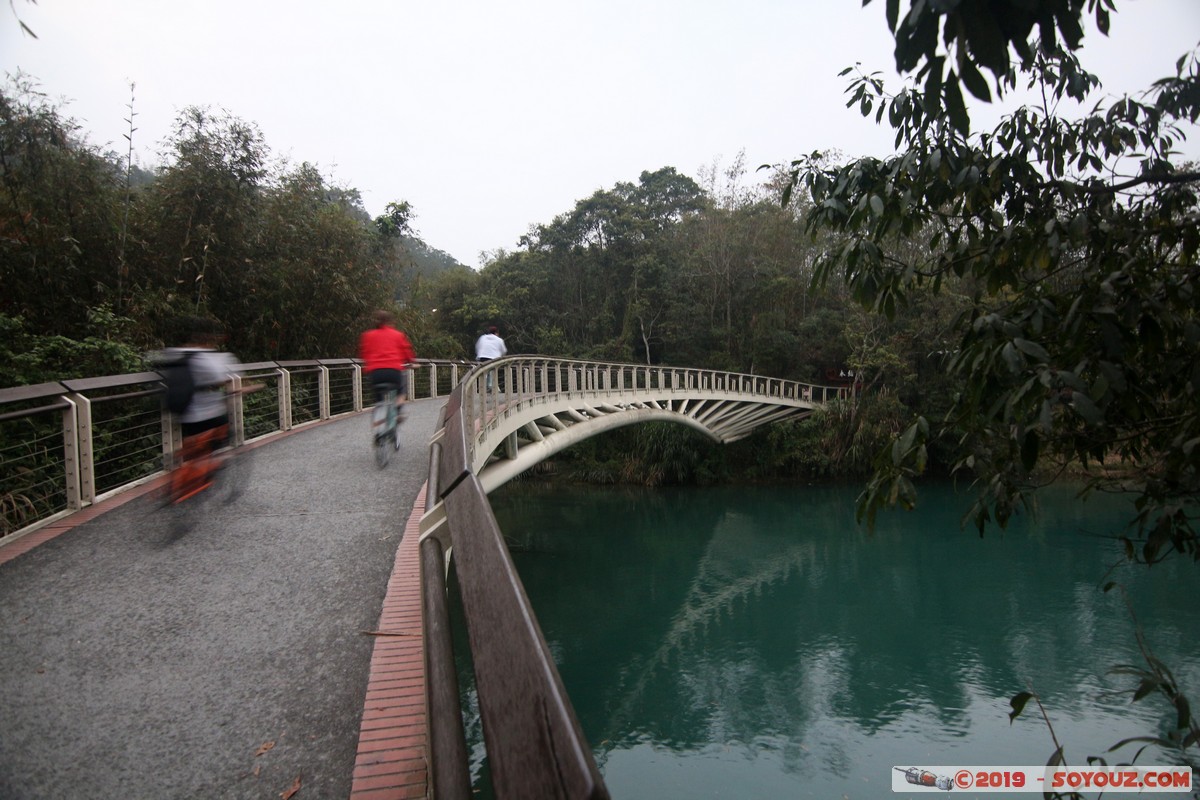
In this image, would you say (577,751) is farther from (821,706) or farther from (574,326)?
(574,326)

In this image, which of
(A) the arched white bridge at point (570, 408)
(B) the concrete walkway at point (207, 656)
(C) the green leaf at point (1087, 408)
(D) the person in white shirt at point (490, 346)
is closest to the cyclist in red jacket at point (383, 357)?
(A) the arched white bridge at point (570, 408)

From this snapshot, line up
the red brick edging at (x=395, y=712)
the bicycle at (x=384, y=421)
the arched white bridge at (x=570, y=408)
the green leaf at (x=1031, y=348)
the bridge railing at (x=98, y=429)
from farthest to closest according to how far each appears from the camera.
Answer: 1. the arched white bridge at (x=570, y=408)
2. the bicycle at (x=384, y=421)
3. the bridge railing at (x=98, y=429)
4. the red brick edging at (x=395, y=712)
5. the green leaf at (x=1031, y=348)

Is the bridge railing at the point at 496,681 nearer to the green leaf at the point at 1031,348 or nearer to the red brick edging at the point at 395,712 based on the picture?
the red brick edging at the point at 395,712

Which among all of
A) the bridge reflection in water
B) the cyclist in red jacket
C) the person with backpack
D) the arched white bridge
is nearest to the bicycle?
the cyclist in red jacket

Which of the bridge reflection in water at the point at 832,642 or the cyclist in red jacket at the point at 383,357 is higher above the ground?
the cyclist in red jacket at the point at 383,357

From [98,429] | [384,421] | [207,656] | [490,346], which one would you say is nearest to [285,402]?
[98,429]

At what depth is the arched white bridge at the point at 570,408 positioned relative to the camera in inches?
321

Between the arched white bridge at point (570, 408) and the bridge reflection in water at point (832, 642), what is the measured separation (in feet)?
8.50

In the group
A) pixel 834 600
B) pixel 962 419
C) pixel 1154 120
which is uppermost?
pixel 1154 120

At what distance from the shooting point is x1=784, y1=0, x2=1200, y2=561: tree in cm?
188

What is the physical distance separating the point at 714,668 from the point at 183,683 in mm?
8600

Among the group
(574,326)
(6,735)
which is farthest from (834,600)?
(574,326)

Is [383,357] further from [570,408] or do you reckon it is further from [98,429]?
[570,408]

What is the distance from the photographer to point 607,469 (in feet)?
83.3
